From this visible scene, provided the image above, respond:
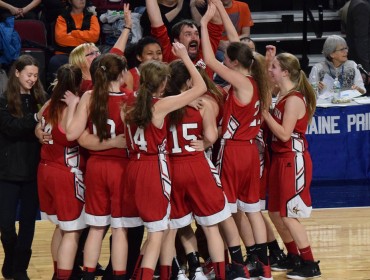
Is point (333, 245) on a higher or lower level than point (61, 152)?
lower

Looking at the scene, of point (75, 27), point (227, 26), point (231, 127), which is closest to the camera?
point (231, 127)

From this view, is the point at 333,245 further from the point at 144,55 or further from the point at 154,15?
the point at 154,15

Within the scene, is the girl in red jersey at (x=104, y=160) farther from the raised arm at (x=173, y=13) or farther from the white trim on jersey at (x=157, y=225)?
the raised arm at (x=173, y=13)

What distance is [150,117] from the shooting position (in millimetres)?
6332

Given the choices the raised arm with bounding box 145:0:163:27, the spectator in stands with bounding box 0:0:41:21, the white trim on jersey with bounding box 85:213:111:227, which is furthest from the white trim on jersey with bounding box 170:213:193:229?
the spectator in stands with bounding box 0:0:41:21

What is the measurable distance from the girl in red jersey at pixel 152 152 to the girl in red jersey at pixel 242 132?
51 centimetres

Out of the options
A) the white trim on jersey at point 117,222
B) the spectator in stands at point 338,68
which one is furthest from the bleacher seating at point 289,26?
the white trim on jersey at point 117,222

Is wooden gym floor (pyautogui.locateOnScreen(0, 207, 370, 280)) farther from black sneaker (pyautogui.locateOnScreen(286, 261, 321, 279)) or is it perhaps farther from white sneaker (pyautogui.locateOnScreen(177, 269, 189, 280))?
white sneaker (pyautogui.locateOnScreen(177, 269, 189, 280))

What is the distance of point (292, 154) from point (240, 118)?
54cm

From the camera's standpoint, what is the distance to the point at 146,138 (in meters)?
6.39

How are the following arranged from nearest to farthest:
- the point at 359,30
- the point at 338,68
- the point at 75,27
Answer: the point at 338,68 < the point at 75,27 < the point at 359,30

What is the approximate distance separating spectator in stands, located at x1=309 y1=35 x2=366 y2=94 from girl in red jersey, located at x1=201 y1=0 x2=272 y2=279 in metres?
3.59

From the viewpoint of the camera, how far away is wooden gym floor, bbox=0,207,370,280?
24.3 feet

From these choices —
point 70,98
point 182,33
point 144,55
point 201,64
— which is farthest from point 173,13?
point 70,98
